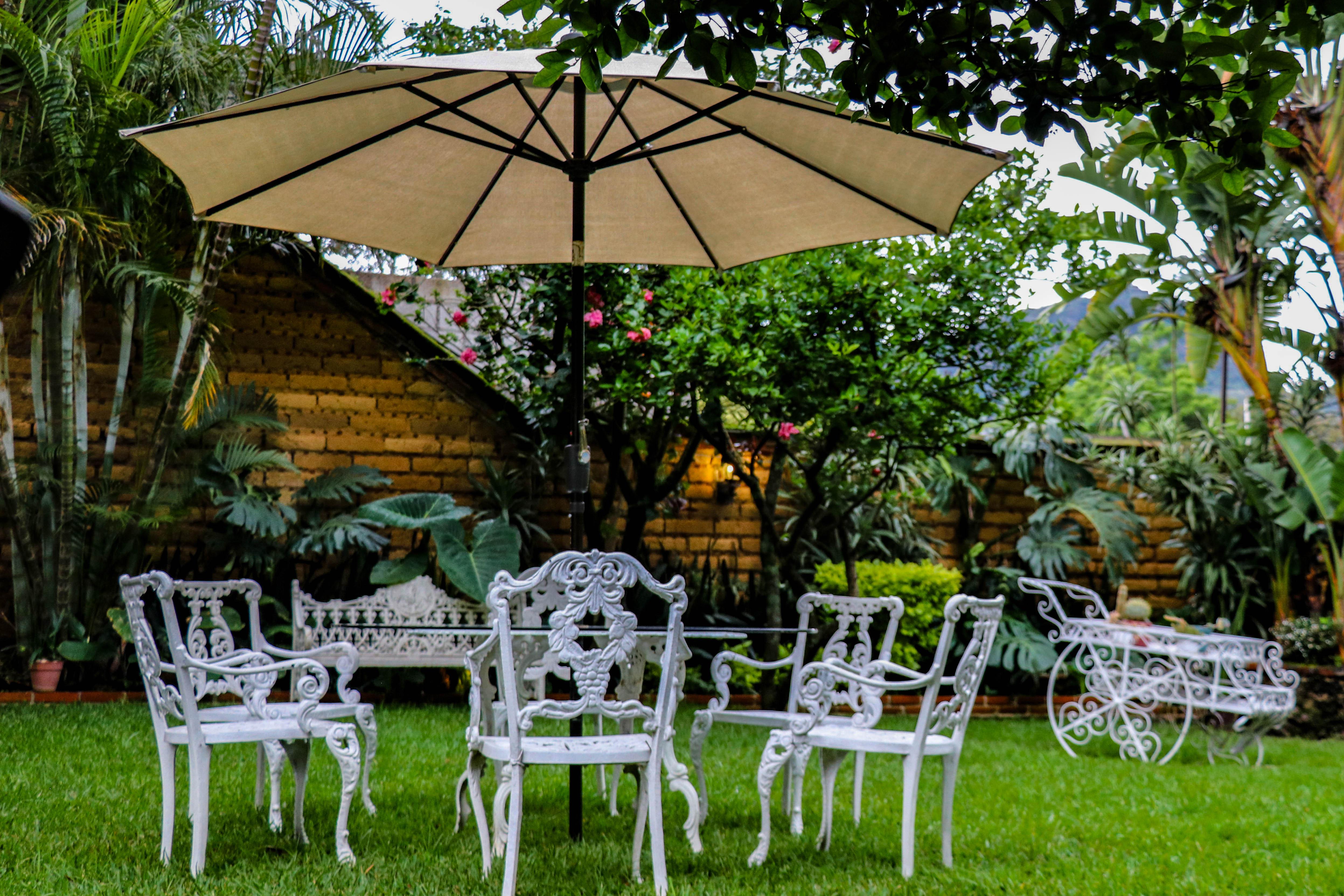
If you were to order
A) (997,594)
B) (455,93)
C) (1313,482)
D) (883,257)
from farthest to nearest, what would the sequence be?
1. (997,594)
2. (1313,482)
3. (883,257)
4. (455,93)

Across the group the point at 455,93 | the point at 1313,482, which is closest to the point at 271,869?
the point at 455,93

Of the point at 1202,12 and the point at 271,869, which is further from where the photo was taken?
the point at 271,869

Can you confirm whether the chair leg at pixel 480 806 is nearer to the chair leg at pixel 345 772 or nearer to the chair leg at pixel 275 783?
the chair leg at pixel 345 772

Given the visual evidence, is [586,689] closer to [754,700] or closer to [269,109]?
[269,109]

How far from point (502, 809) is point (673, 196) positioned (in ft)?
8.35

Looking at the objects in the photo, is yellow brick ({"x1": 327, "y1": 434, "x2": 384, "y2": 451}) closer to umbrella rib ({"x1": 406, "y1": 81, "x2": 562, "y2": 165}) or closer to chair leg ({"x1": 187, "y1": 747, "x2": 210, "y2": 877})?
umbrella rib ({"x1": 406, "y1": 81, "x2": 562, "y2": 165})

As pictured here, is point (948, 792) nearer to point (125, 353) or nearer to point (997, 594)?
point (997, 594)

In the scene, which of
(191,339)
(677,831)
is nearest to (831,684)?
(677,831)

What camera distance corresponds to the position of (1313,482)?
28.7ft

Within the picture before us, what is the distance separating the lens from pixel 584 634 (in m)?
3.57

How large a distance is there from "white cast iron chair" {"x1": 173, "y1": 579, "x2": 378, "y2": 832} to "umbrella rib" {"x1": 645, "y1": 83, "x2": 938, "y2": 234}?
2.30 meters

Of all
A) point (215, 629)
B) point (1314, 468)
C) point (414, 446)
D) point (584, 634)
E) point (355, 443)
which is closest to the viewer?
point (584, 634)

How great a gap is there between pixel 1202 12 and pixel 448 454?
7549mm

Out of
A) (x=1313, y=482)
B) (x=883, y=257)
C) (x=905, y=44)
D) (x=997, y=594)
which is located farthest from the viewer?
(x=997, y=594)
